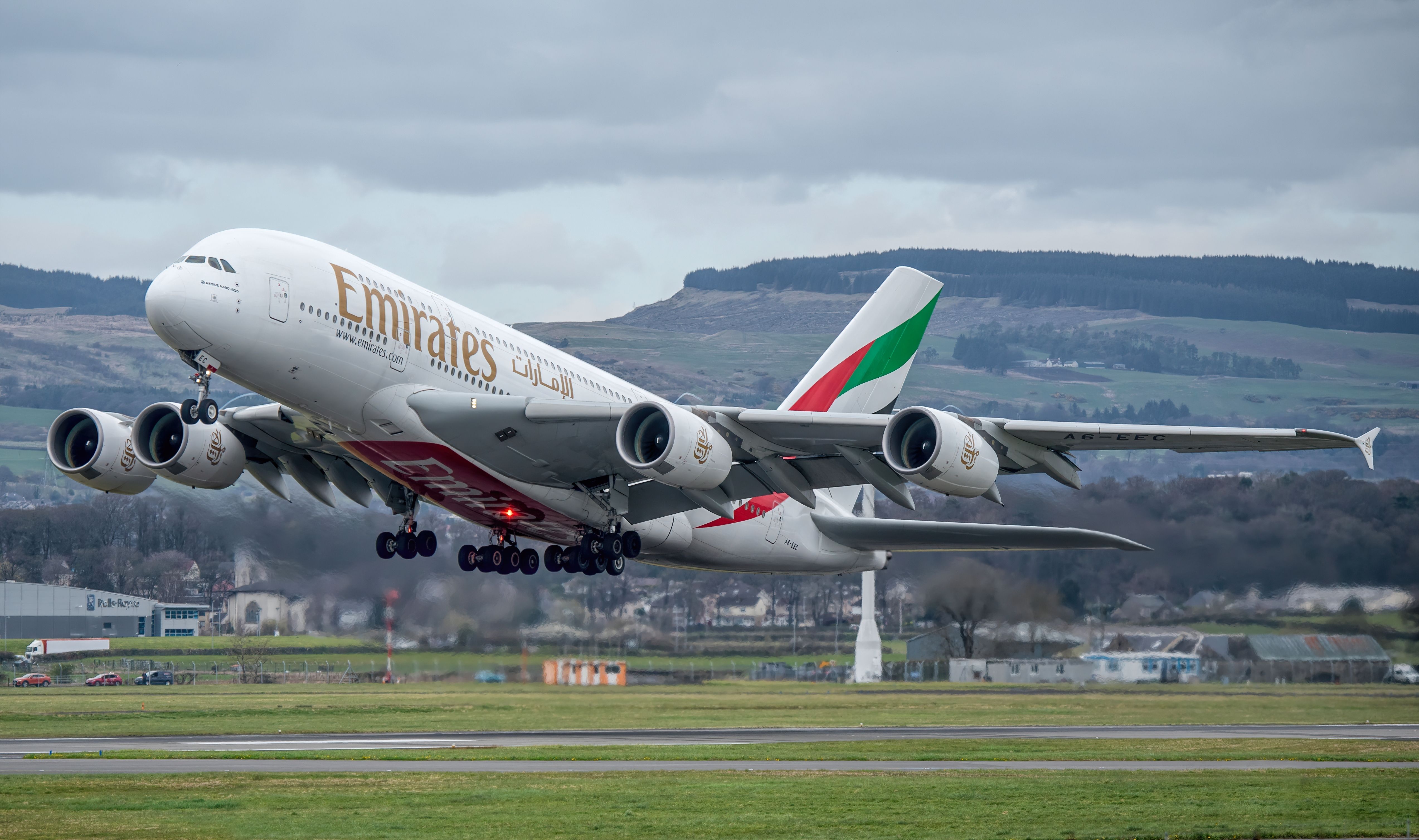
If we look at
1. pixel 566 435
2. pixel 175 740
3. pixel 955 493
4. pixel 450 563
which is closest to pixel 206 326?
pixel 566 435

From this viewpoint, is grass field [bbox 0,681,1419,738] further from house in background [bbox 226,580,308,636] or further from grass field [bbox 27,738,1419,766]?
grass field [bbox 27,738,1419,766]

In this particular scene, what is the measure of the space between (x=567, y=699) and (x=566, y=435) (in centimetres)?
2237

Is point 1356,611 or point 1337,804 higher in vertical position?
point 1356,611

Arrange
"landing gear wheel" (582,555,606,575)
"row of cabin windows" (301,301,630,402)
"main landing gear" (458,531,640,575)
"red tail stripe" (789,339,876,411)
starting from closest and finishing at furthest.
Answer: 1. "row of cabin windows" (301,301,630,402)
2. "main landing gear" (458,531,640,575)
3. "landing gear wheel" (582,555,606,575)
4. "red tail stripe" (789,339,876,411)

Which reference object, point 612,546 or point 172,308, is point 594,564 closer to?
point 612,546

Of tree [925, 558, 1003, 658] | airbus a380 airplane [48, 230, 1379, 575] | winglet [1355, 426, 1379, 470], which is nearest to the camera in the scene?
winglet [1355, 426, 1379, 470]

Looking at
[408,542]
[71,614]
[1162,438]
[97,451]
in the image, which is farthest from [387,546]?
[71,614]

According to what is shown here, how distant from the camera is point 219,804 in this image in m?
26.7

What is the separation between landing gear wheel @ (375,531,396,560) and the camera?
114 feet

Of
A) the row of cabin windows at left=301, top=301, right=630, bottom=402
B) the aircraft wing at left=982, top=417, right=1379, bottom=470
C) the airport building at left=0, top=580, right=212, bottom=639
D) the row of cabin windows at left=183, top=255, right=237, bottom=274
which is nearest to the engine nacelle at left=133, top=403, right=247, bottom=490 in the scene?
the row of cabin windows at left=301, top=301, right=630, bottom=402

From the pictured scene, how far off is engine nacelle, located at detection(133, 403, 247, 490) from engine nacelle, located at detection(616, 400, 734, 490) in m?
10.1

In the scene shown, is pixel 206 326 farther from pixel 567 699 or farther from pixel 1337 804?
pixel 567 699

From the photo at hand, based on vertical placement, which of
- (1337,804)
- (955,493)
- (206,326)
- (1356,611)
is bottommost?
(1337,804)

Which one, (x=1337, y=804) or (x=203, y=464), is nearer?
(x=1337, y=804)
